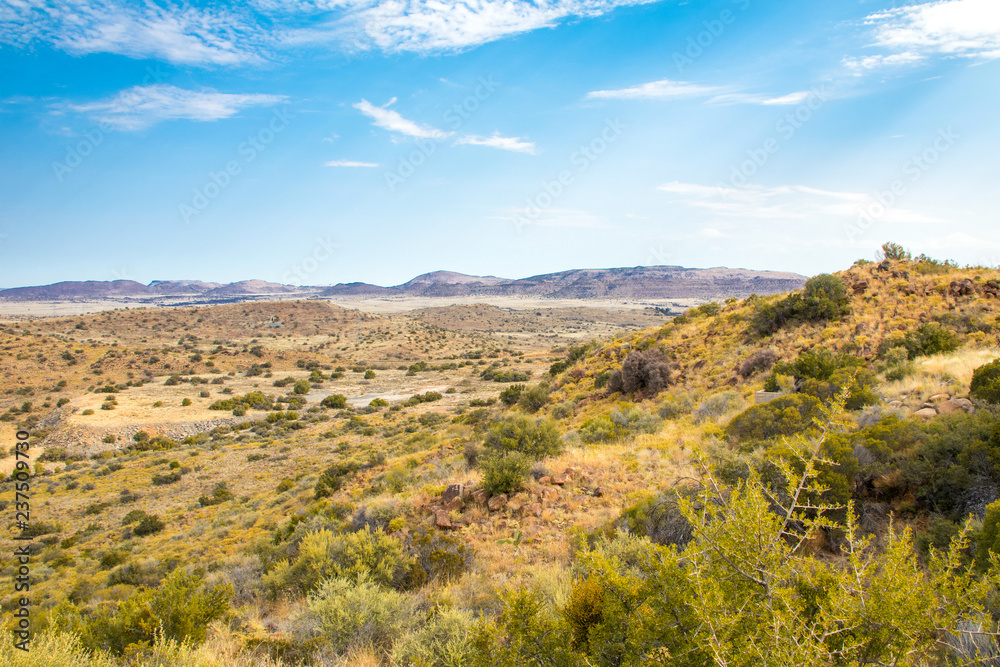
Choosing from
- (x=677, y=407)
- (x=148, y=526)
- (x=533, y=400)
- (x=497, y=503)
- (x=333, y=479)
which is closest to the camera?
(x=497, y=503)

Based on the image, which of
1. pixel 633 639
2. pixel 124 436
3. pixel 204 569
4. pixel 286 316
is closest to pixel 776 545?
pixel 633 639

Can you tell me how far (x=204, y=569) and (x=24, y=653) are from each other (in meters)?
8.73

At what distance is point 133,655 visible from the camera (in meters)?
4.78

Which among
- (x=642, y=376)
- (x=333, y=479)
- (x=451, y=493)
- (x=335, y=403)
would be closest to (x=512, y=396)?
(x=642, y=376)

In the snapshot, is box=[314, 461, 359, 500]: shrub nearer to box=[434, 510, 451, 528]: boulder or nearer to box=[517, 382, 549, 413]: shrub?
box=[434, 510, 451, 528]: boulder

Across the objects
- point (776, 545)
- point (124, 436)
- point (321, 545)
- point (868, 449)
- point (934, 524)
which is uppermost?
point (776, 545)

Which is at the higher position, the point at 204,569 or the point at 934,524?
the point at 934,524

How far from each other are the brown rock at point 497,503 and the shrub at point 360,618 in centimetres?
338

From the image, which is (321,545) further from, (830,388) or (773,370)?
(773,370)

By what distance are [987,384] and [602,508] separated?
6680mm

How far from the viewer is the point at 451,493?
30.7 feet

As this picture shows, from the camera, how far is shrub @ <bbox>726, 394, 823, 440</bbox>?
8473 mm

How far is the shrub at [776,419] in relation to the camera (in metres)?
8.47

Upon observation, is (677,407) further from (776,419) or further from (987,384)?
(987,384)
